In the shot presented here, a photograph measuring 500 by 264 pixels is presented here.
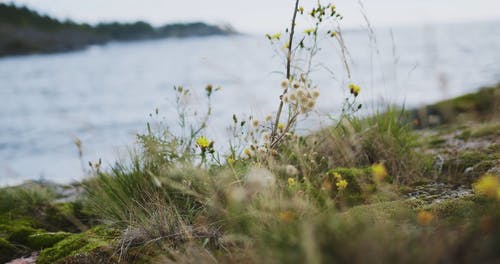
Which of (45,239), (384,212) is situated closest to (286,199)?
(384,212)

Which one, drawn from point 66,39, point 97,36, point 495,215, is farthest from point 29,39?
point 495,215

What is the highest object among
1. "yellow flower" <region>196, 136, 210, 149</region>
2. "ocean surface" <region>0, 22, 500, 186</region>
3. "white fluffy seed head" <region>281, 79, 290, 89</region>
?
"white fluffy seed head" <region>281, 79, 290, 89</region>

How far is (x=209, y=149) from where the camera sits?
7.83 feet

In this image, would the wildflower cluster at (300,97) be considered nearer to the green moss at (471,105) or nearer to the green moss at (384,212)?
the green moss at (384,212)

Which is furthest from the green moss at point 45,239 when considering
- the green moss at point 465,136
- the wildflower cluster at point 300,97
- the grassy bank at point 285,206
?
the green moss at point 465,136

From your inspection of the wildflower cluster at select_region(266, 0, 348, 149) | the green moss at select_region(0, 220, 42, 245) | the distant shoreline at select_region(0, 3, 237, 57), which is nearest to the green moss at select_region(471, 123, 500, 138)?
the wildflower cluster at select_region(266, 0, 348, 149)

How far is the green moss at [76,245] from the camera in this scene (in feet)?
8.11

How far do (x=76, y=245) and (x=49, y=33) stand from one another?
56.5 metres

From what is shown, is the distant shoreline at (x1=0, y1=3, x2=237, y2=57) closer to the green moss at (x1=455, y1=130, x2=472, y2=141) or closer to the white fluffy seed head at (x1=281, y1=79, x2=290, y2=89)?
the green moss at (x1=455, y1=130, x2=472, y2=141)

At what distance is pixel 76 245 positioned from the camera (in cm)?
263

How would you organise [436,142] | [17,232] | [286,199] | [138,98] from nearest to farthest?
[286,199] < [17,232] < [436,142] < [138,98]

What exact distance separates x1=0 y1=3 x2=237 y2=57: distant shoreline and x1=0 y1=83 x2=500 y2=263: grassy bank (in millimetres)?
40051

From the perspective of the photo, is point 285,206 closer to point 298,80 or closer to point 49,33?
point 298,80

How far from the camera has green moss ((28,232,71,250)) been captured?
2.93m
